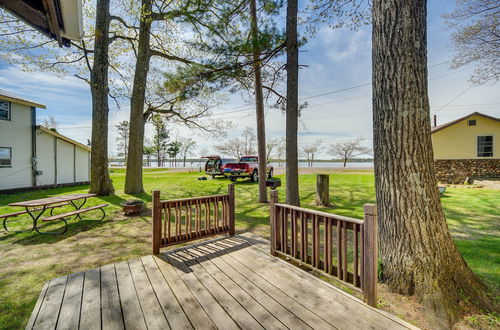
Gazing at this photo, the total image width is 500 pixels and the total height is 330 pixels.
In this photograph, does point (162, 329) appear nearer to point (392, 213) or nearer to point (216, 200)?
point (216, 200)

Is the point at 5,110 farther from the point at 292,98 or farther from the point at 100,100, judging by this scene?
the point at 292,98

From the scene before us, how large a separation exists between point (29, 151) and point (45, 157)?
82 cm

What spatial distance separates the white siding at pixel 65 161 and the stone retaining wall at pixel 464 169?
24557mm

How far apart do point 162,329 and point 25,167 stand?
14909mm

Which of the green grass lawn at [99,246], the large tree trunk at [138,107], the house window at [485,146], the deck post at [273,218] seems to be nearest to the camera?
the green grass lawn at [99,246]

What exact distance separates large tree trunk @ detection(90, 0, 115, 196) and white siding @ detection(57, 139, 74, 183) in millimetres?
6999

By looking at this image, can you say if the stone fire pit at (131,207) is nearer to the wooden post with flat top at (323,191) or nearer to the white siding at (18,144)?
the wooden post with flat top at (323,191)

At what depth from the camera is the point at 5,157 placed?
10594mm

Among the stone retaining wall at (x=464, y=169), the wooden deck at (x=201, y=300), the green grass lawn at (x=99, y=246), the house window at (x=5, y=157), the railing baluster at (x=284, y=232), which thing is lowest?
the green grass lawn at (x=99, y=246)

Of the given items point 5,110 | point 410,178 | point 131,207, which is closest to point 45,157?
point 5,110

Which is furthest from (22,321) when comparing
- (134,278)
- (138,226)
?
(138,226)

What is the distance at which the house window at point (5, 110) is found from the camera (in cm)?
1052

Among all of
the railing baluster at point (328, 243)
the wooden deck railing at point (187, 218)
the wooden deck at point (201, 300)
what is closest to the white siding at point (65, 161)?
the wooden deck railing at point (187, 218)

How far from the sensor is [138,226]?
527cm
